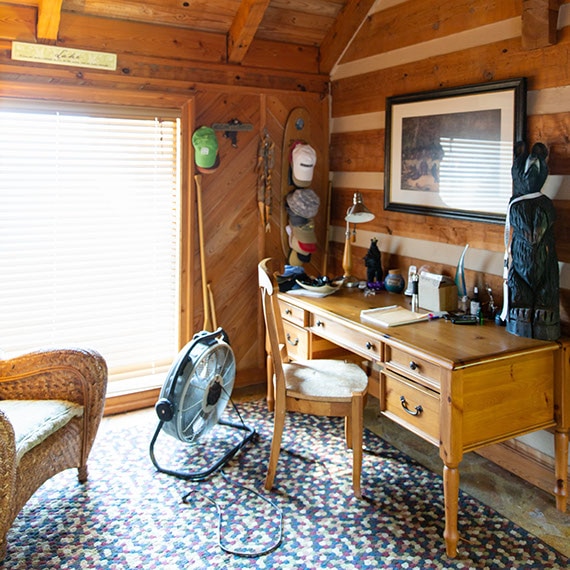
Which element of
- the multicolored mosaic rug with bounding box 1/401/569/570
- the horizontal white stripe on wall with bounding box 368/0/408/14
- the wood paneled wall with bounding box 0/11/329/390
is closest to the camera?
the multicolored mosaic rug with bounding box 1/401/569/570

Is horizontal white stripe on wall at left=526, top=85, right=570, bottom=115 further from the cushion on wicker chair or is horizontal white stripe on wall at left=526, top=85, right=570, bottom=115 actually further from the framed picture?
the cushion on wicker chair

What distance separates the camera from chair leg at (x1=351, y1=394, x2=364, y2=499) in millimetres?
2584

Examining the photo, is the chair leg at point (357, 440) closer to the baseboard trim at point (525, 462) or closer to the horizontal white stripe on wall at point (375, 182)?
the baseboard trim at point (525, 462)

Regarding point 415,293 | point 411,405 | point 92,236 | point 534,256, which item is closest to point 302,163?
point 415,293

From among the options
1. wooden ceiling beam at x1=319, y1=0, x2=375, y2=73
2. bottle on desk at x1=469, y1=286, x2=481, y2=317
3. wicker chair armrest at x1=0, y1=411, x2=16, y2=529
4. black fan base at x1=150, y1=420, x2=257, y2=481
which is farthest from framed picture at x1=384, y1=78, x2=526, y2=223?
wicker chair armrest at x1=0, y1=411, x2=16, y2=529

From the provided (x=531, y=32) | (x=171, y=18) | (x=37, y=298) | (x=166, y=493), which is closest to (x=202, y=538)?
(x=166, y=493)

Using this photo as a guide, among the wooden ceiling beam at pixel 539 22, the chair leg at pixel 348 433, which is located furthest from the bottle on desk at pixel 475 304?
the wooden ceiling beam at pixel 539 22

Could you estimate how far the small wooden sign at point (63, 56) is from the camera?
2984mm

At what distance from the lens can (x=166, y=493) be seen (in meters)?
2.64

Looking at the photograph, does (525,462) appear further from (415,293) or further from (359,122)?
(359,122)

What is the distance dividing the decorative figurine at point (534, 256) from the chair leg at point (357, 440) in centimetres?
76

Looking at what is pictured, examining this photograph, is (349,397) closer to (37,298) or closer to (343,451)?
(343,451)

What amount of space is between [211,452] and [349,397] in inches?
33.8

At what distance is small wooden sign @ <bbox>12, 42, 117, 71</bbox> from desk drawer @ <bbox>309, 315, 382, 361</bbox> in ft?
5.94
